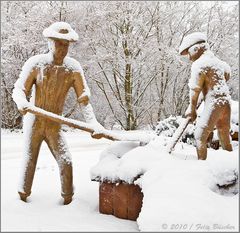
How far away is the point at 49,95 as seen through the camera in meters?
3.75

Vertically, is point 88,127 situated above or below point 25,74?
below

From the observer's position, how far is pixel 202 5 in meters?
15.6

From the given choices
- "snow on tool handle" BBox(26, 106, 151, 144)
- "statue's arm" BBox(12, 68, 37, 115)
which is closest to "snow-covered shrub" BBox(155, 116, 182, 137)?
"snow on tool handle" BBox(26, 106, 151, 144)

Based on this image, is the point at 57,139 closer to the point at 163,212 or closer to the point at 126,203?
the point at 126,203

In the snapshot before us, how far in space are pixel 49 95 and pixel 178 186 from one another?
1.75 metres

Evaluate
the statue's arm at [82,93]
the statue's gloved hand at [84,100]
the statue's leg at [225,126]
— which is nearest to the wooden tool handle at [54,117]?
the statue's arm at [82,93]

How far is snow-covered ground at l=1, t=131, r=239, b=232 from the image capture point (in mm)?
2590

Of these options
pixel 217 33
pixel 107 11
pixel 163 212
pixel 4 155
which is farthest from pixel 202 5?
pixel 163 212

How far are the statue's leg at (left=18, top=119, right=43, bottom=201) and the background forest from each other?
9.92 meters

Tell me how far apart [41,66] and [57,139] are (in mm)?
841

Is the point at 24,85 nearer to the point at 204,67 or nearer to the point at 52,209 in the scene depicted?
the point at 52,209

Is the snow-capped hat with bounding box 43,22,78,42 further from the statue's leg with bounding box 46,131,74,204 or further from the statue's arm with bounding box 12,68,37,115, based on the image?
the statue's leg with bounding box 46,131,74,204

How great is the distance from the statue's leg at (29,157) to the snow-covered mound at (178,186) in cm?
71

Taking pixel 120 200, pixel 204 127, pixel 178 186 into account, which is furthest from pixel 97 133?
pixel 204 127
